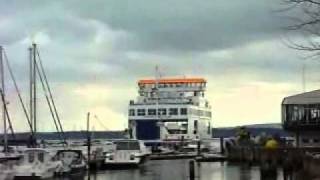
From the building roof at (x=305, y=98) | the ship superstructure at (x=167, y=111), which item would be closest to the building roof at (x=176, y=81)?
the ship superstructure at (x=167, y=111)

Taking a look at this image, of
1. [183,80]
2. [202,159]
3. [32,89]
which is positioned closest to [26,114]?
[32,89]

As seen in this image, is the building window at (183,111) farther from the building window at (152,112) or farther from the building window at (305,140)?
the building window at (305,140)

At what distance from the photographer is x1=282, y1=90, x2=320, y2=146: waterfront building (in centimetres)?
6475

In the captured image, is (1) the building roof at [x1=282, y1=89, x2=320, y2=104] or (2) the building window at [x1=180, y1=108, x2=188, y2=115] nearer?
(1) the building roof at [x1=282, y1=89, x2=320, y2=104]

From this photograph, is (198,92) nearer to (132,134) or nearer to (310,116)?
(132,134)

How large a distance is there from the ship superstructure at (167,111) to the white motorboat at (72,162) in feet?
193

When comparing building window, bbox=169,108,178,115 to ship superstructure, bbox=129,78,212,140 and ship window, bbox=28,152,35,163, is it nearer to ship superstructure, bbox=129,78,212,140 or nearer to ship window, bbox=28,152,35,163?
ship superstructure, bbox=129,78,212,140

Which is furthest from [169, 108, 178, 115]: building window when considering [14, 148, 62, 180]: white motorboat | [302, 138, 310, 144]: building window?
[14, 148, 62, 180]: white motorboat

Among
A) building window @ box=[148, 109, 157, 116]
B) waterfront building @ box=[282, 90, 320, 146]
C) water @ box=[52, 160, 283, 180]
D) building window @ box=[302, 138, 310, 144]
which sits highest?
building window @ box=[148, 109, 157, 116]

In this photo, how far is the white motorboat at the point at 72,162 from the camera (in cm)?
5192

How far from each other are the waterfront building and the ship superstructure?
48.7 m

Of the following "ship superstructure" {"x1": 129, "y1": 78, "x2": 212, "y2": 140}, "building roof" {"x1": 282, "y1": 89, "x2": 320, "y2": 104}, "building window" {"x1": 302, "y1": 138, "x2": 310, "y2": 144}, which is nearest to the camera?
"building window" {"x1": 302, "y1": 138, "x2": 310, "y2": 144}

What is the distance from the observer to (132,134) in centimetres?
11988

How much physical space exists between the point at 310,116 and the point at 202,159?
10821 millimetres
